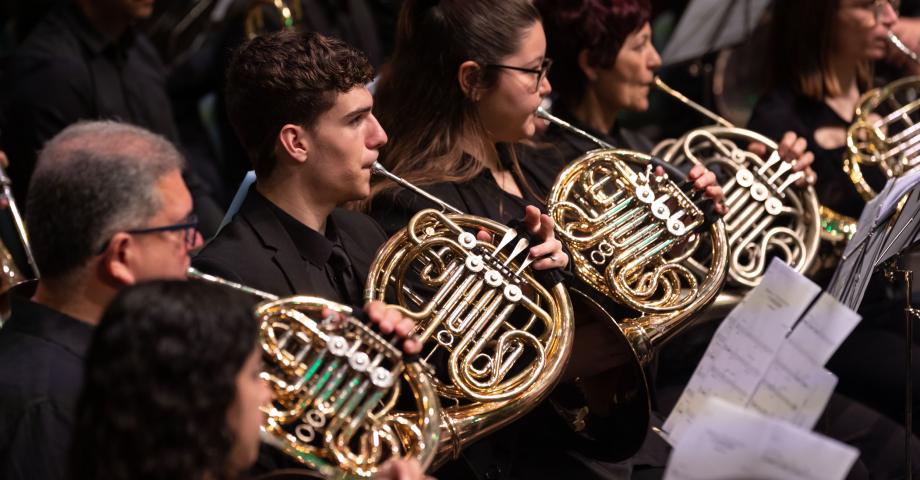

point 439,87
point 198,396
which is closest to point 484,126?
point 439,87

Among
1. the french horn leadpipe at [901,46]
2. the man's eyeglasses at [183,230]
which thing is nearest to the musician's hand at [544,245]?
the man's eyeglasses at [183,230]

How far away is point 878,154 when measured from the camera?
3.46 meters

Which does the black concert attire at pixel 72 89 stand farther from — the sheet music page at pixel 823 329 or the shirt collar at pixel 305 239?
the sheet music page at pixel 823 329

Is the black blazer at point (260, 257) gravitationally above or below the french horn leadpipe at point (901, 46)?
below

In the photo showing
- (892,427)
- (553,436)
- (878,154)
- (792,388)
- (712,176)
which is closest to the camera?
(792,388)

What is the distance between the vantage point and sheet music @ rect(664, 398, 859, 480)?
147 cm

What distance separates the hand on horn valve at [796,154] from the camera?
314 cm

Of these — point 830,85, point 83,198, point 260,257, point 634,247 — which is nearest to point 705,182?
point 634,247

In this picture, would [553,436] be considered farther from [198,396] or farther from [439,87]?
[198,396]

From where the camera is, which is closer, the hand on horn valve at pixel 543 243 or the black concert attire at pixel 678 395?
the hand on horn valve at pixel 543 243

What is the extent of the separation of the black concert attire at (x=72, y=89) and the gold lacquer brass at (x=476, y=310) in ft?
4.98

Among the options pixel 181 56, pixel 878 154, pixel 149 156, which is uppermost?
pixel 149 156

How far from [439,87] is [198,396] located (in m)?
1.50

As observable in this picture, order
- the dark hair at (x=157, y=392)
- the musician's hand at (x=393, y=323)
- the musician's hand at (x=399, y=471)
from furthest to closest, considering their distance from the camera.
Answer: the musician's hand at (x=393, y=323) < the musician's hand at (x=399, y=471) < the dark hair at (x=157, y=392)
